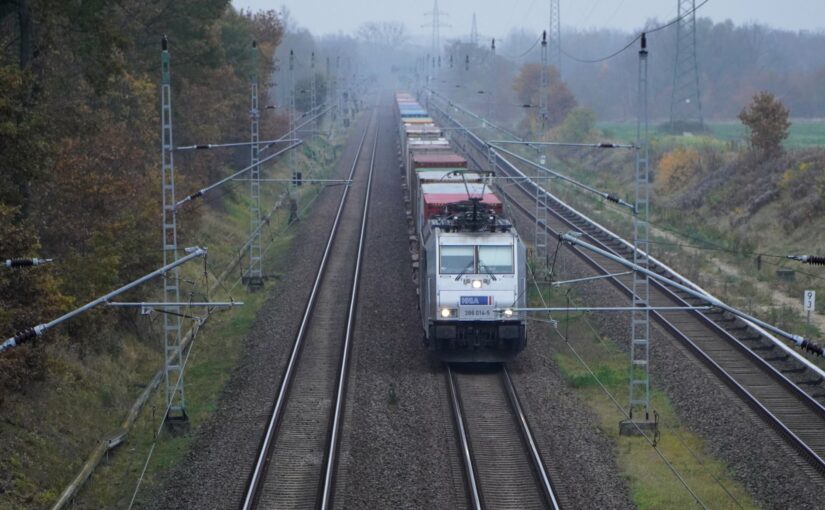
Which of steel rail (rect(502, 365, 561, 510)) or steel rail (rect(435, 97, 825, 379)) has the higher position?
steel rail (rect(435, 97, 825, 379))

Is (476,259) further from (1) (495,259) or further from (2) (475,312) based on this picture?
(2) (475,312)

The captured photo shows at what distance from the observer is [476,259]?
23.2 meters

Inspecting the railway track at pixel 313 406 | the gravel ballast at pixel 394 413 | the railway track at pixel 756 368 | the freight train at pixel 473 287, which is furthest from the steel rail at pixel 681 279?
the railway track at pixel 313 406

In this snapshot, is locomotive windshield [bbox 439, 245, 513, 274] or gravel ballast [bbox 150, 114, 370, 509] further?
locomotive windshield [bbox 439, 245, 513, 274]

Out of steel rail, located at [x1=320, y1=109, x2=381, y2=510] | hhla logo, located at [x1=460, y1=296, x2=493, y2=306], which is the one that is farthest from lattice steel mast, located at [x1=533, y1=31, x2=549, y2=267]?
hhla logo, located at [x1=460, y1=296, x2=493, y2=306]

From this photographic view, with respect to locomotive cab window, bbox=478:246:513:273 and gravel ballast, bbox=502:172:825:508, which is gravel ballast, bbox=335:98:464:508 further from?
gravel ballast, bbox=502:172:825:508

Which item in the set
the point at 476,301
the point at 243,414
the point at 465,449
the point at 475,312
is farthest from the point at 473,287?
the point at 243,414

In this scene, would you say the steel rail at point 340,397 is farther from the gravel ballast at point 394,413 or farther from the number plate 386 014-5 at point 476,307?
the number plate 386 014-5 at point 476,307

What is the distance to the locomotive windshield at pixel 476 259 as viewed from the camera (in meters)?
23.1

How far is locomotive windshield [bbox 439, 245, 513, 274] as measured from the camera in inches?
910

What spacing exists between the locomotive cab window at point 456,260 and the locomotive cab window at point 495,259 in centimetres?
23

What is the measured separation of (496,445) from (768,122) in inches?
1472

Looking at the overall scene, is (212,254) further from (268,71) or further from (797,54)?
(797,54)

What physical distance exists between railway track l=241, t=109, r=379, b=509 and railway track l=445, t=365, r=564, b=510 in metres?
2.43
